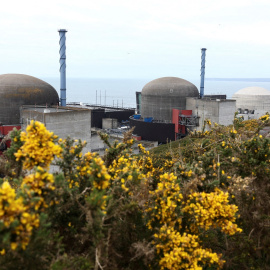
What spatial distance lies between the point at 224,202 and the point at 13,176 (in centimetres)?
532

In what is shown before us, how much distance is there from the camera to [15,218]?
4660mm

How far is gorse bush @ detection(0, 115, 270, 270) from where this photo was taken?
5363mm

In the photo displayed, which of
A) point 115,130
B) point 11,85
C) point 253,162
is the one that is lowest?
point 115,130

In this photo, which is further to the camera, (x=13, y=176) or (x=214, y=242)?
(x=214, y=242)

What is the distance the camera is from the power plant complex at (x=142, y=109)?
110ft

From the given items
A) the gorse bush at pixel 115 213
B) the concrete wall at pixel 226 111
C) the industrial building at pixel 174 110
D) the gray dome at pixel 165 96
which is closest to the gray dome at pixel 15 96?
the industrial building at pixel 174 110

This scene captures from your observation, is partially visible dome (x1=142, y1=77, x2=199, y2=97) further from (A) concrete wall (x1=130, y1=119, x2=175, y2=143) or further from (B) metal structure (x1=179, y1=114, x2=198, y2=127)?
(A) concrete wall (x1=130, y1=119, x2=175, y2=143)

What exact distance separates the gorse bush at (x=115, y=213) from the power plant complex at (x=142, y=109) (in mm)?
23804

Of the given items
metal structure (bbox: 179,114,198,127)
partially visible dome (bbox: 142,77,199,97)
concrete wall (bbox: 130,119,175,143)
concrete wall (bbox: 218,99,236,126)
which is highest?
partially visible dome (bbox: 142,77,199,97)

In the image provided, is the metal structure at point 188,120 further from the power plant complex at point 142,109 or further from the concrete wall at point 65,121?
the concrete wall at point 65,121

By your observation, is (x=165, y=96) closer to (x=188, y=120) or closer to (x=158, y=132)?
(x=188, y=120)

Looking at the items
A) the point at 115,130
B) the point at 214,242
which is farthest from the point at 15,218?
the point at 115,130

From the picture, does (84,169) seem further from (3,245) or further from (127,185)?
(3,245)

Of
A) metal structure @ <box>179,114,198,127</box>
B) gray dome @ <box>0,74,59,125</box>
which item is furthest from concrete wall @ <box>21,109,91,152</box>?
metal structure @ <box>179,114,198,127</box>
